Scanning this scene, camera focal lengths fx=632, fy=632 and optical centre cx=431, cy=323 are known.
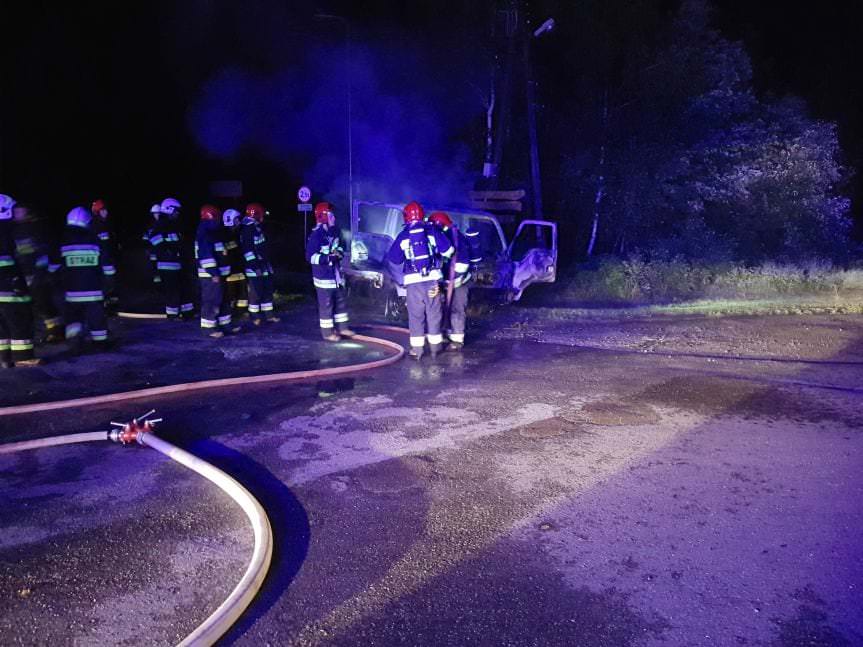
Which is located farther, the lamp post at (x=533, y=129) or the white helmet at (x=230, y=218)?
the lamp post at (x=533, y=129)

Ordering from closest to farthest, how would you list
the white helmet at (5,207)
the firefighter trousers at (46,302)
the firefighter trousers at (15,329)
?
the white helmet at (5,207), the firefighter trousers at (15,329), the firefighter trousers at (46,302)

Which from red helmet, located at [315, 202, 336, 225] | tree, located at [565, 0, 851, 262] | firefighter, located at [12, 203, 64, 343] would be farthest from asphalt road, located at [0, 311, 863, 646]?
tree, located at [565, 0, 851, 262]

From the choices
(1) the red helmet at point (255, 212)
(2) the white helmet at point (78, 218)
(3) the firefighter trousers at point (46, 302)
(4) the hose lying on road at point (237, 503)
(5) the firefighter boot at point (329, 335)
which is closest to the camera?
(4) the hose lying on road at point (237, 503)

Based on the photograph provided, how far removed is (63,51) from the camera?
1727 centimetres

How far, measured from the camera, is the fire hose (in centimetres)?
273

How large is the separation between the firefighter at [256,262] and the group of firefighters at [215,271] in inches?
0.6

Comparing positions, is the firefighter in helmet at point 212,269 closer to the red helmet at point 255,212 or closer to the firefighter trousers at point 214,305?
the firefighter trousers at point 214,305

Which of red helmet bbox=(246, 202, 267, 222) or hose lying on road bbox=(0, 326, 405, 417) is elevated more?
red helmet bbox=(246, 202, 267, 222)

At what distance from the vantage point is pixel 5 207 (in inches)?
274

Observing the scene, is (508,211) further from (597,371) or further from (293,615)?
(293,615)

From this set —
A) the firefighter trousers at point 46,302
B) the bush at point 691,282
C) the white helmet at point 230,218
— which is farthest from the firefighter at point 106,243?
the bush at point 691,282

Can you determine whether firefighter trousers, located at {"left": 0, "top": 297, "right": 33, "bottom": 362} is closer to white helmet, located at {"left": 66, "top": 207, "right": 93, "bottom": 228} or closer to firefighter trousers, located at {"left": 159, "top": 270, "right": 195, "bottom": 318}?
white helmet, located at {"left": 66, "top": 207, "right": 93, "bottom": 228}

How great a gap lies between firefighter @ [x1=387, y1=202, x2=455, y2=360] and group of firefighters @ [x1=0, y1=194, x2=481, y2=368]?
0.01 metres

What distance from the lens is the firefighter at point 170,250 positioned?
9820 millimetres
